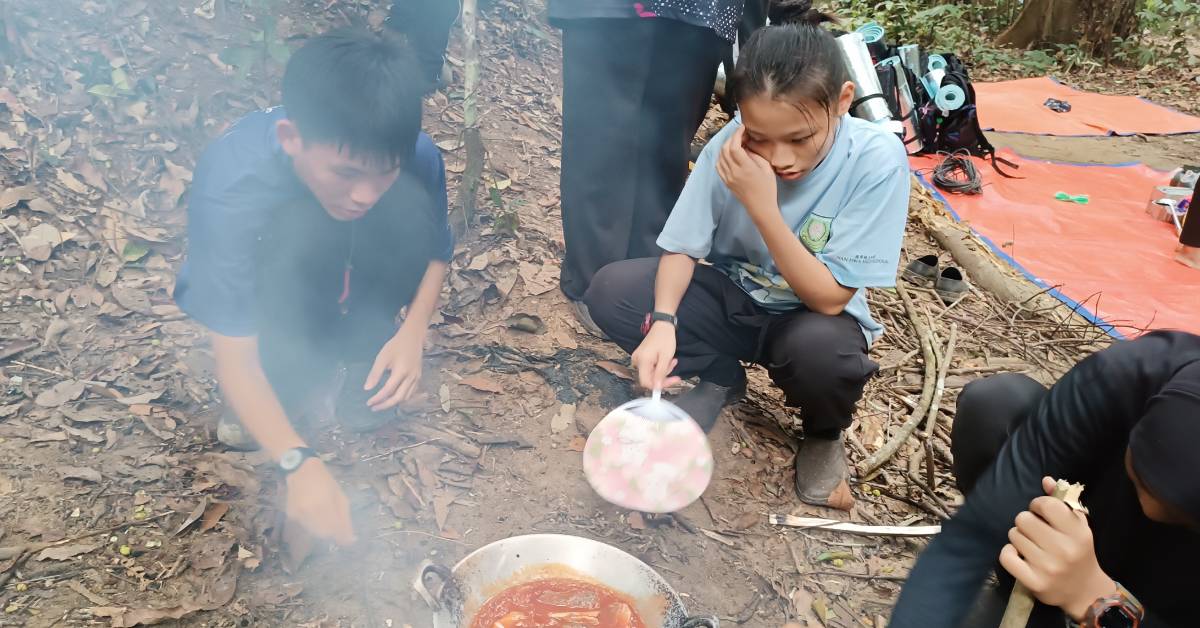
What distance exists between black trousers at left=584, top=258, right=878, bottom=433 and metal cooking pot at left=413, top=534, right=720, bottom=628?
0.82 metres

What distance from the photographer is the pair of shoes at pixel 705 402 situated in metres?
2.64

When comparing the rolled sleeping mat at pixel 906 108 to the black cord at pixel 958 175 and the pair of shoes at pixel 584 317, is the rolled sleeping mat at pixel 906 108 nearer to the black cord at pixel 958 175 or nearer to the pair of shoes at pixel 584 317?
the black cord at pixel 958 175

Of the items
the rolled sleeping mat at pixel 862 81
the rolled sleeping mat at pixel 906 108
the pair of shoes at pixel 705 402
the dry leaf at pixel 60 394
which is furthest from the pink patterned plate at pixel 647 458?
the rolled sleeping mat at pixel 906 108

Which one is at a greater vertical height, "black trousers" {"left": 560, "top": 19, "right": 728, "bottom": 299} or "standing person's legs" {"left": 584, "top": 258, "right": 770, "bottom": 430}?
"black trousers" {"left": 560, "top": 19, "right": 728, "bottom": 299}

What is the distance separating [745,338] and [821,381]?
1.04 ft

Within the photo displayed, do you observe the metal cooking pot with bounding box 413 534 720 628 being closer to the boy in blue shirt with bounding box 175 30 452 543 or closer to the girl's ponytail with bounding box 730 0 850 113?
the boy in blue shirt with bounding box 175 30 452 543

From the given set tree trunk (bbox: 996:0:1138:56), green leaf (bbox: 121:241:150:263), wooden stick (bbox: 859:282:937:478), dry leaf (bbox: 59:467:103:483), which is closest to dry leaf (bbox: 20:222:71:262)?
green leaf (bbox: 121:241:150:263)

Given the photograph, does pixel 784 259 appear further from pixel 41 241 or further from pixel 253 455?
pixel 41 241

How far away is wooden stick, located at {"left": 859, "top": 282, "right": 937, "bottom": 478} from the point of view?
8.79 ft

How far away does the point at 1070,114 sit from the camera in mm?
6199

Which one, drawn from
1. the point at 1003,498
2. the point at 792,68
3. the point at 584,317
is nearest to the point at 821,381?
the point at 1003,498

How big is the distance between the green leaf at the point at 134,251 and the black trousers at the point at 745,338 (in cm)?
187

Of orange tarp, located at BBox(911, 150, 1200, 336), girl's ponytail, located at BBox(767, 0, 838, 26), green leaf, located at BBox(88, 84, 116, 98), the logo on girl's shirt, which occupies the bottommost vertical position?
orange tarp, located at BBox(911, 150, 1200, 336)

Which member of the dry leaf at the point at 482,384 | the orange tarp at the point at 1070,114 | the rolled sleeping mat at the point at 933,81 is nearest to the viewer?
the dry leaf at the point at 482,384
